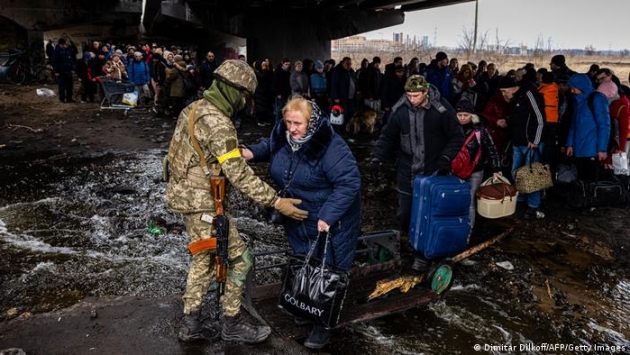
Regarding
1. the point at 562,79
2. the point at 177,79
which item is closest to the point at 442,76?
the point at 562,79

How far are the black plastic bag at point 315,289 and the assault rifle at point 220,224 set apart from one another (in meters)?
0.47

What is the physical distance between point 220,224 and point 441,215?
2.09 meters

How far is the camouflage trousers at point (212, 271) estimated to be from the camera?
3.48 metres

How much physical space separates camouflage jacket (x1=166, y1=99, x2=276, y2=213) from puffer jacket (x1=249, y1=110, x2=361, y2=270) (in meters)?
0.30

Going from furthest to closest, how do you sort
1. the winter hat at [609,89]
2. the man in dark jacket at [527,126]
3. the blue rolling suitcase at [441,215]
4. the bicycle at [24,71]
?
the bicycle at [24,71] < the winter hat at [609,89] < the man in dark jacket at [527,126] < the blue rolling suitcase at [441,215]

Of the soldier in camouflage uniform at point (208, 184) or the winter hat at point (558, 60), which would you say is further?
the winter hat at point (558, 60)

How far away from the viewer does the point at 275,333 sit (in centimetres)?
372

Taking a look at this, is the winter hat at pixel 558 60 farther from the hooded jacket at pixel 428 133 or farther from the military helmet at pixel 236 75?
the military helmet at pixel 236 75

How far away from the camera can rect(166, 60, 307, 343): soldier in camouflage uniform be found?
3205 millimetres

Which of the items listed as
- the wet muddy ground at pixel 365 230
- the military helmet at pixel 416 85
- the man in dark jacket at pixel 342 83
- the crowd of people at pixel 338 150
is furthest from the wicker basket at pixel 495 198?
the man in dark jacket at pixel 342 83

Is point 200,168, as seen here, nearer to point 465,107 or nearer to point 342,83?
point 465,107

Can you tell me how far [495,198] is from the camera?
5.38 m

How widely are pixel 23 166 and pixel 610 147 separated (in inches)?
385

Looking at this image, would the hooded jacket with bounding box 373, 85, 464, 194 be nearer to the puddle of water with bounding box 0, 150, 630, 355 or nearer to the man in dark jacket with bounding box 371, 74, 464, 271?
the man in dark jacket with bounding box 371, 74, 464, 271
